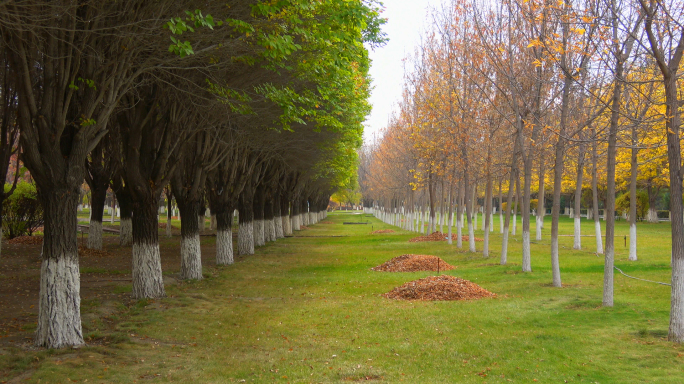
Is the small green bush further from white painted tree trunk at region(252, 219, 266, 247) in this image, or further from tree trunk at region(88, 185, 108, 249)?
tree trunk at region(88, 185, 108, 249)

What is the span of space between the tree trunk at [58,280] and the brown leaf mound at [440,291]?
9.10 meters

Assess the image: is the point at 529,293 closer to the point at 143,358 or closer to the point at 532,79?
the point at 532,79

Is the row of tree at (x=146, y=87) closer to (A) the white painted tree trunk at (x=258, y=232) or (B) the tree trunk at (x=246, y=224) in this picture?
(B) the tree trunk at (x=246, y=224)

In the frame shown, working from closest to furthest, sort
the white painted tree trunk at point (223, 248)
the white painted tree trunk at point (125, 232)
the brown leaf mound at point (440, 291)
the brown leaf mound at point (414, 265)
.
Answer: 1. the brown leaf mound at point (440, 291)
2. the brown leaf mound at point (414, 265)
3. the white painted tree trunk at point (223, 248)
4. the white painted tree trunk at point (125, 232)

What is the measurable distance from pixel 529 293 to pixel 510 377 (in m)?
8.18

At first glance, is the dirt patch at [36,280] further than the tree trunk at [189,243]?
No

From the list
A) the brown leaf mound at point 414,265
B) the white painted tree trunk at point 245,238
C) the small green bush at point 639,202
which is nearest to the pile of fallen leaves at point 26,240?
the white painted tree trunk at point 245,238

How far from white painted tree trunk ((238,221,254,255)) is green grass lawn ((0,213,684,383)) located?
352 inches

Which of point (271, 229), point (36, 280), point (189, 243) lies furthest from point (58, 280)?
point (271, 229)

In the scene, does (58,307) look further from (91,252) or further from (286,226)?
(286,226)

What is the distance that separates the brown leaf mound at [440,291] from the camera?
619 inches

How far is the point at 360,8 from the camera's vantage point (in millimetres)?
10055

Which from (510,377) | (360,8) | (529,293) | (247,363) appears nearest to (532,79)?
(529,293)

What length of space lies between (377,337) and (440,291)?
5.28 metres
